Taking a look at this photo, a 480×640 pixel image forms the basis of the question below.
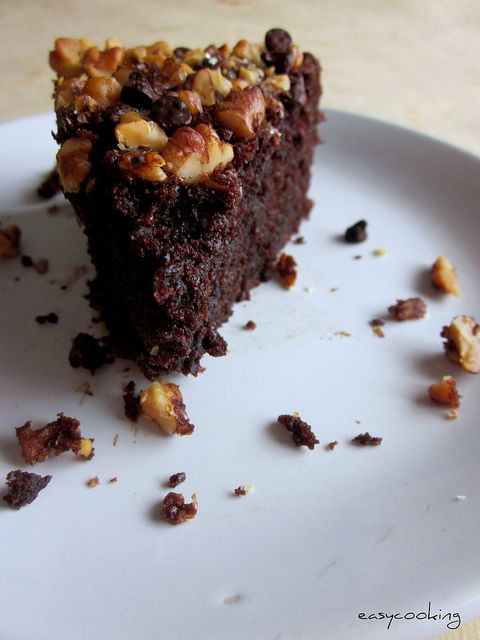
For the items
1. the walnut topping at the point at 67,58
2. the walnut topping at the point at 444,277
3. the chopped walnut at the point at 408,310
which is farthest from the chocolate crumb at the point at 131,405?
the walnut topping at the point at 444,277

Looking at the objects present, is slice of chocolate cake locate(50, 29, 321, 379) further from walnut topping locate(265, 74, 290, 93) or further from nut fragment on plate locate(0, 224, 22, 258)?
nut fragment on plate locate(0, 224, 22, 258)

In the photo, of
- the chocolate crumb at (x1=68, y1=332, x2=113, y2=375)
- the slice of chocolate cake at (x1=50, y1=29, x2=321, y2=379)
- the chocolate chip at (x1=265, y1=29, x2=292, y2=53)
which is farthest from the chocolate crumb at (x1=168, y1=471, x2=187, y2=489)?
the chocolate chip at (x1=265, y1=29, x2=292, y2=53)

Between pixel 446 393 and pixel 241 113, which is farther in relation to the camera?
pixel 446 393

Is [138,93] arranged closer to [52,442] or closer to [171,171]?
[171,171]

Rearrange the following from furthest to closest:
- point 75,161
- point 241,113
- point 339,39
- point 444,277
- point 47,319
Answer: point 339,39, point 444,277, point 47,319, point 241,113, point 75,161

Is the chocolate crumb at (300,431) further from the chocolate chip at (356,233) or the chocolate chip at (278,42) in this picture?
the chocolate chip at (278,42)

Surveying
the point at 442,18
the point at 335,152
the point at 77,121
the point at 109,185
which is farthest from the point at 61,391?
the point at 442,18

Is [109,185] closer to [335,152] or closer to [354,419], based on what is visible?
[354,419]

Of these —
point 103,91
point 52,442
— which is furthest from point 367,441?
point 103,91
